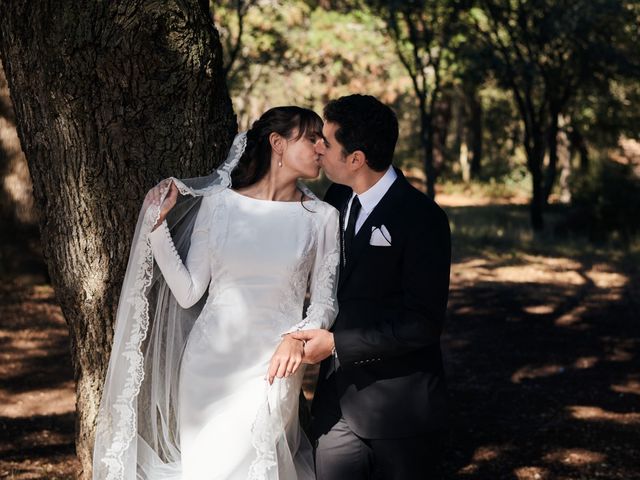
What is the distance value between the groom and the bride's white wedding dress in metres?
0.13

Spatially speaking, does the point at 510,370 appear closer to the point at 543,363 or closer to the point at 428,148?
the point at 543,363

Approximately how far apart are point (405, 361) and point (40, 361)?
6.33 metres

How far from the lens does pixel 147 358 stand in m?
3.52

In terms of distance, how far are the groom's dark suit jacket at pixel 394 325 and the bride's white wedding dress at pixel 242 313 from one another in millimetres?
139

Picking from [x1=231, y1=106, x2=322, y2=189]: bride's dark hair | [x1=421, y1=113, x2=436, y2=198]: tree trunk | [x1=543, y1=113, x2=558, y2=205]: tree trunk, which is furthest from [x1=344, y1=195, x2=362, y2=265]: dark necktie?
[x1=543, y1=113, x2=558, y2=205]: tree trunk

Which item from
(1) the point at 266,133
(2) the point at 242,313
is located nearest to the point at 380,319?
(2) the point at 242,313

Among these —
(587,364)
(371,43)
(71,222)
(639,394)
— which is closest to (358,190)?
(71,222)

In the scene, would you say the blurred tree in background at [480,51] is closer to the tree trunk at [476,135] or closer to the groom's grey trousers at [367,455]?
the tree trunk at [476,135]

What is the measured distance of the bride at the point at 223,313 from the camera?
3.34 m

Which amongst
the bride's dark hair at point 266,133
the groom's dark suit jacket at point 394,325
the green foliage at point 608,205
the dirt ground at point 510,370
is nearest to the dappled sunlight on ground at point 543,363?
the dirt ground at point 510,370

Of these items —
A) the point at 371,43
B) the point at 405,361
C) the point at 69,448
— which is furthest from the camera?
the point at 371,43

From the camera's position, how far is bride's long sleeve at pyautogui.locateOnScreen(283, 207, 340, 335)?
10.9 feet

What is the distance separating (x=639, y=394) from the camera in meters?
7.92

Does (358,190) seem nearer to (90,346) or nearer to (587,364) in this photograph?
(90,346)
